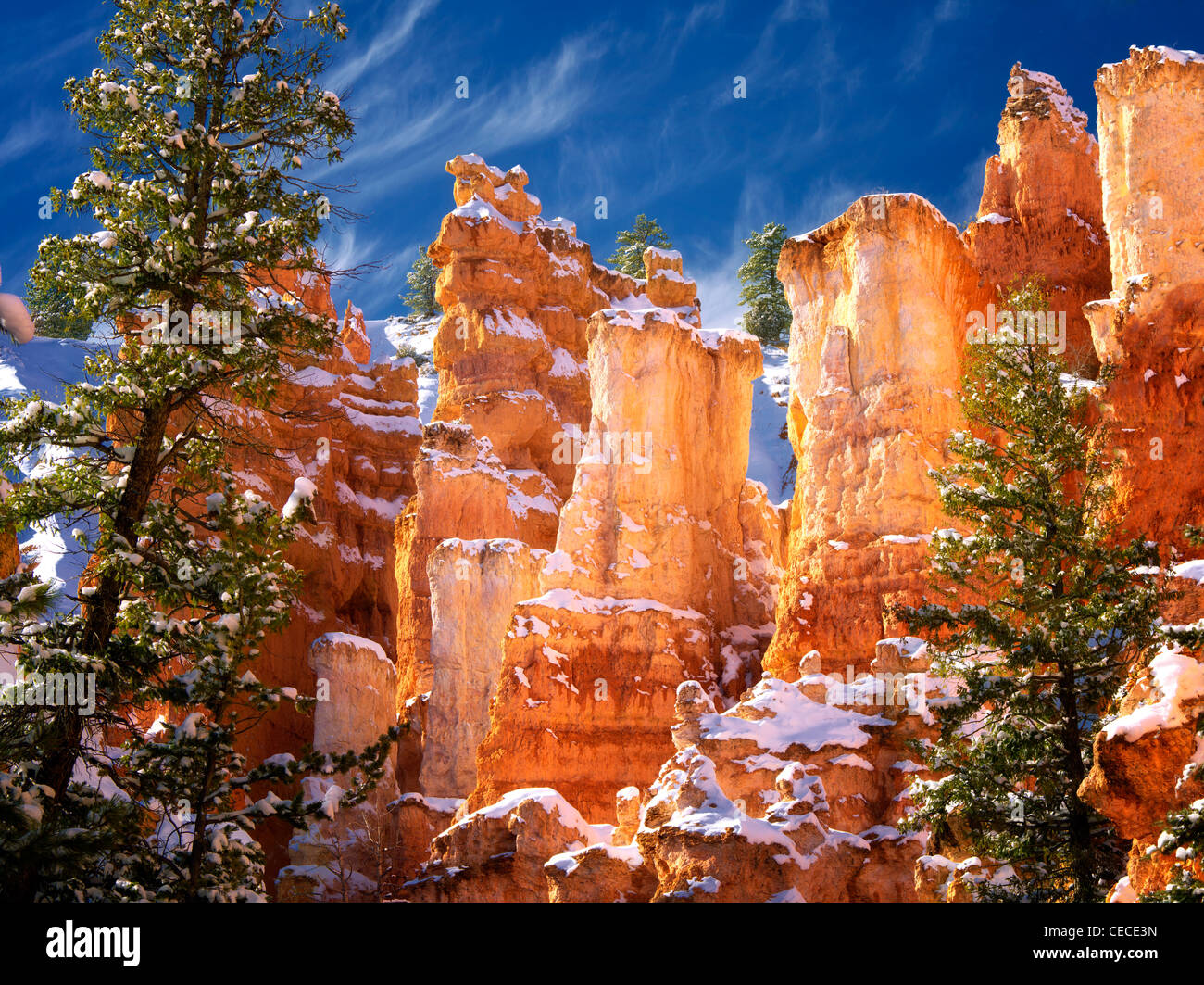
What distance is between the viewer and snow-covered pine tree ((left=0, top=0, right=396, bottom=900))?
13.9m

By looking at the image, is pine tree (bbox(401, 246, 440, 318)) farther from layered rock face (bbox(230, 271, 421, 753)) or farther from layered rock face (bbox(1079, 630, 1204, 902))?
layered rock face (bbox(1079, 630, 1204, 902))

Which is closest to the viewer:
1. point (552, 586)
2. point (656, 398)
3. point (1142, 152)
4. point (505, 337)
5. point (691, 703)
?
point (691, 703)

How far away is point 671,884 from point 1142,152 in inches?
768

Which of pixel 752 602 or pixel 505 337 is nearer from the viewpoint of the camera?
pixel 752 602

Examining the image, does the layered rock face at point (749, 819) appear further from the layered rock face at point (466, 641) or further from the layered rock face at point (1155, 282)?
the layered rock face at point (466, 641)

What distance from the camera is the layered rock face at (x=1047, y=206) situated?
33000 millimetres

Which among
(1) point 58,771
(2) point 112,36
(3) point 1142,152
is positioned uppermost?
(3) point 1142,152

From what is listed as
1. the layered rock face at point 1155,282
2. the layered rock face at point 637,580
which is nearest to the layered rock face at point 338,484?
the layered rock face at point 637,580

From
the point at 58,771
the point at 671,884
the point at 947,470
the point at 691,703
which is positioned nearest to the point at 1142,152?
the point at 947,470

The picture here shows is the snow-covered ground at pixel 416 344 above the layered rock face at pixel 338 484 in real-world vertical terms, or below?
above

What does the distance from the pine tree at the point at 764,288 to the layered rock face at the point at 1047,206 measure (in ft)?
134

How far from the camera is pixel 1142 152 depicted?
28.0 metres

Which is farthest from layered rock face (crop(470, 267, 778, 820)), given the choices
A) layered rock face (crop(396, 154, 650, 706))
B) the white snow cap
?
the white snow cap

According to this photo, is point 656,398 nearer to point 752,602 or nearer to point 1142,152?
point 752,602
